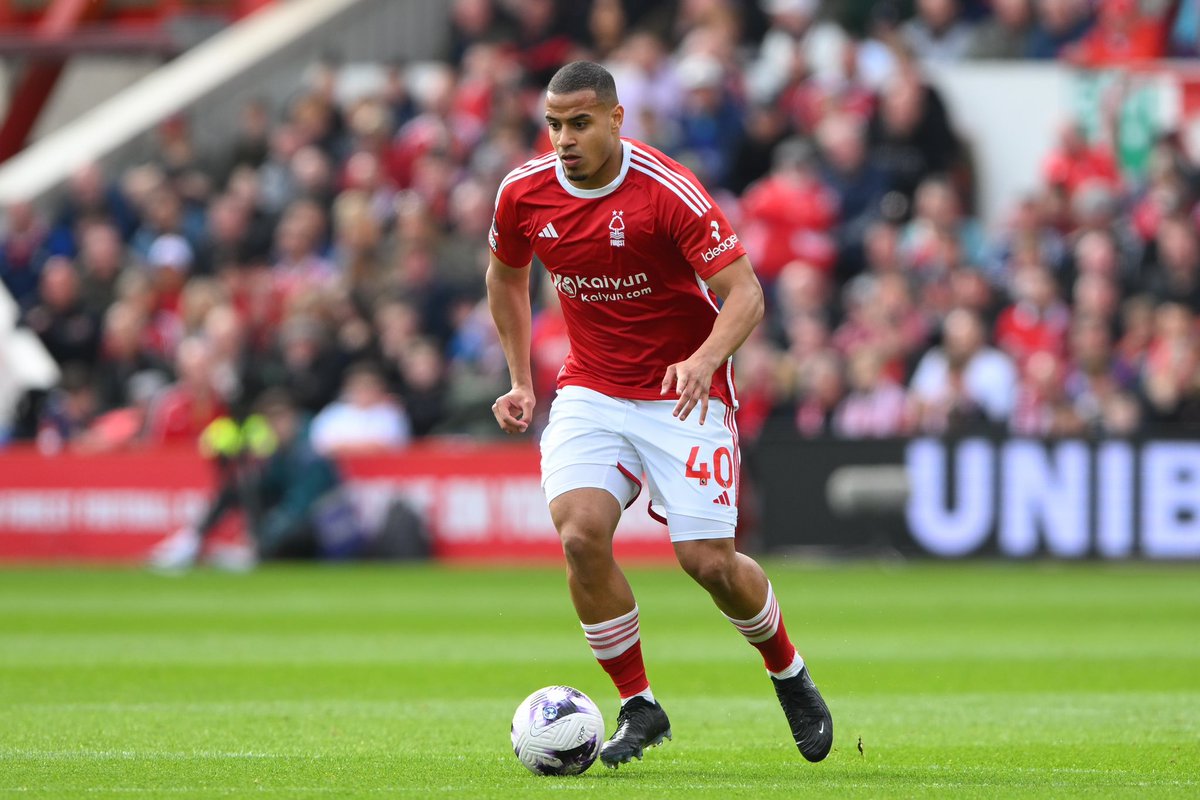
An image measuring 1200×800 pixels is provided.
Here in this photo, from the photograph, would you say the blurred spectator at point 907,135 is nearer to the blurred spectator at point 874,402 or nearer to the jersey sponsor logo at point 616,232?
the blurred spectator at point 874,402

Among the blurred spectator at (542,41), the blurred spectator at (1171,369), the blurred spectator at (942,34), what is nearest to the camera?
the blurred spectator at (1171,369)

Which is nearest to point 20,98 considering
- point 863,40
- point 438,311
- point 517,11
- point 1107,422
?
point 517,11

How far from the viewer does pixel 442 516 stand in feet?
65.2

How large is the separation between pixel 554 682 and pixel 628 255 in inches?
150

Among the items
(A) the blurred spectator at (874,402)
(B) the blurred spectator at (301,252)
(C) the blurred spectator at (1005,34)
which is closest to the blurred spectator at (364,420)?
(B) the blurred spectator at (301,252)

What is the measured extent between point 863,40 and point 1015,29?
63.5 inches

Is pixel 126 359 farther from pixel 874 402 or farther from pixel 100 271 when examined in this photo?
pixel 874 402

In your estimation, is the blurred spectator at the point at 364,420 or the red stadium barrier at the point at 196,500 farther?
the blurred spectator at the point at 364,420

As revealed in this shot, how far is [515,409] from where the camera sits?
7.93m

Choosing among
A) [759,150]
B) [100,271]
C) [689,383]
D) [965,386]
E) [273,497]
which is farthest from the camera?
[100,271]

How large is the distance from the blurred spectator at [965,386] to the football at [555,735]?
38.5 feet

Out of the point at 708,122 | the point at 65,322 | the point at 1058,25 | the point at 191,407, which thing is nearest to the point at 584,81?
the point at 191,407

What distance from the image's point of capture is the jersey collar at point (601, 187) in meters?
7.73

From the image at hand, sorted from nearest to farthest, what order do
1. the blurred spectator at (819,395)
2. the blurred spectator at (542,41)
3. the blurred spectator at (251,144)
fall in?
the blurred spectator at (819,395) → the blurred spectator at (542,41) → the blurred spectator at (251,144)
